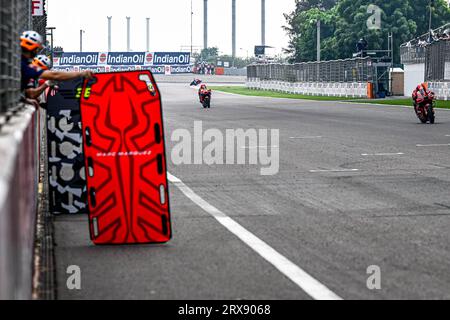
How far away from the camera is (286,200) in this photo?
12.4 m

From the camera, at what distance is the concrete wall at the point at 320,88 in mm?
69938

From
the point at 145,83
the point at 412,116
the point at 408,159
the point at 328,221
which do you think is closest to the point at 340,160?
the point at 408,159

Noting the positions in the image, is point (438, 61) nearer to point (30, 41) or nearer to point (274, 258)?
point (30, 41)

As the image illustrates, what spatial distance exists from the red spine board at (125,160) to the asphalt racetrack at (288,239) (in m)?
0.20

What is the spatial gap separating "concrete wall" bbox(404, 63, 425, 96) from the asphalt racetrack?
54840mm

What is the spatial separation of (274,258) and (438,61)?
57762 mm

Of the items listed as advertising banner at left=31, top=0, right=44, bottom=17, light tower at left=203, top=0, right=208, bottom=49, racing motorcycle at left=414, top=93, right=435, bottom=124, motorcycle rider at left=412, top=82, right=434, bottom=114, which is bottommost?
racing motorcycle at left=414, top=93, right=435, bottom=124

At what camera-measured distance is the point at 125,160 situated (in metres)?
8.96

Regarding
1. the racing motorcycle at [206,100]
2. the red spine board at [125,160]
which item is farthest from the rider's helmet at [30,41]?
the racing motorcycle at [206,100]

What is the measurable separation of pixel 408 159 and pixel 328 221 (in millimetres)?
8163

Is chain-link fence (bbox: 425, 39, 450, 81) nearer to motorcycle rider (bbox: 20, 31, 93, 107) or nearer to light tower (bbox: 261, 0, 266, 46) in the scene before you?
motorcycle rider (bbox: 20, 31, 93, 107)

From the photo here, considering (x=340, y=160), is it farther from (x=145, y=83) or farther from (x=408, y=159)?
(x=145, y=83)

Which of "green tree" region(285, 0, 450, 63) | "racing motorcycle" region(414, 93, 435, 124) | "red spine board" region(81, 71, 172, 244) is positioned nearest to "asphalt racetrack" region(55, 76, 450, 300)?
"red spine board" region(81, 71, 172, 244)

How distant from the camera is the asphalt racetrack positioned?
7242 millimetres
